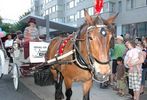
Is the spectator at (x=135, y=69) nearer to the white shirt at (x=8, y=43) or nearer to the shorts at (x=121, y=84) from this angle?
the shorts at (x=121, y=84)

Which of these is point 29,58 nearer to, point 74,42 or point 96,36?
point 74,42

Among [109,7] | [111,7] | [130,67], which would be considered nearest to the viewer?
[130,67]

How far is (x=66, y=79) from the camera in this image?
5.90 meters

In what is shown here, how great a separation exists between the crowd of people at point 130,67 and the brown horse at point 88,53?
55 cm

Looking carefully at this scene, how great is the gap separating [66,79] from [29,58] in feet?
8.26

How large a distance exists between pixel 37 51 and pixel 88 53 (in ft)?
11.7

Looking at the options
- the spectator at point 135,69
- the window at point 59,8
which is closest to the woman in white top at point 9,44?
the spectator at point 135,69

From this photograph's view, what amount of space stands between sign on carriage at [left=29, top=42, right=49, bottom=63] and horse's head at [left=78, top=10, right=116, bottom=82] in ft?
11.4

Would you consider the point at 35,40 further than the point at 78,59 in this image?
Yes

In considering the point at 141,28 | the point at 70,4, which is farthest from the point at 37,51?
the point at 70,4

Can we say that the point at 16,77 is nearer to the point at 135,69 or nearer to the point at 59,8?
the point at 135,69

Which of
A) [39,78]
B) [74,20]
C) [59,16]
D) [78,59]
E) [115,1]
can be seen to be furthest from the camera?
[59,16]

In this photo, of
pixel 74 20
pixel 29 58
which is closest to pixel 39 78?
pixel 29 58

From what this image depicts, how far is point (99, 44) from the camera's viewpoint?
4469 millimetres
